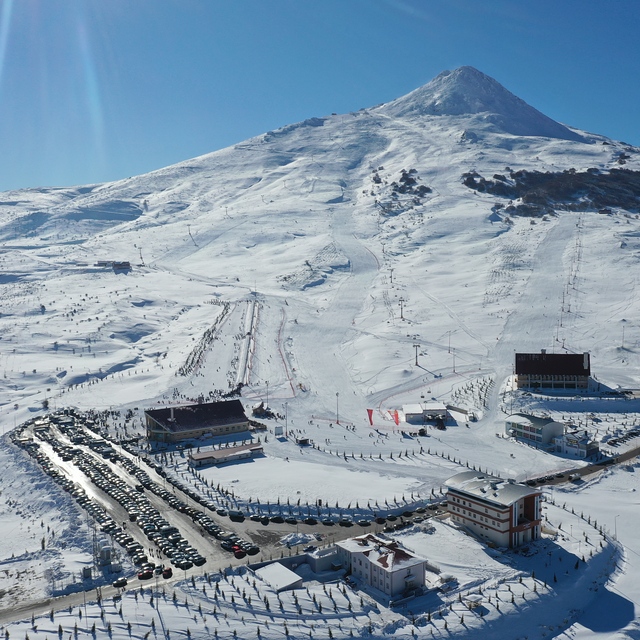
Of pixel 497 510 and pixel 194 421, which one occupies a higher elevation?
pixel 194 421

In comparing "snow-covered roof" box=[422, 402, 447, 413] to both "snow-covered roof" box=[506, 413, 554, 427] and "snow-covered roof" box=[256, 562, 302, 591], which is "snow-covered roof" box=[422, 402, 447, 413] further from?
"snow-covered roof" box=[256, 562, 302, 591]

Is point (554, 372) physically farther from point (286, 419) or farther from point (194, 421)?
point (194, 421)

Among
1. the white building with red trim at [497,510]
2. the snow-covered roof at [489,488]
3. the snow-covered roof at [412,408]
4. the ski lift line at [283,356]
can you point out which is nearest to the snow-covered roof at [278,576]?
the white building with red trim at [497,510]

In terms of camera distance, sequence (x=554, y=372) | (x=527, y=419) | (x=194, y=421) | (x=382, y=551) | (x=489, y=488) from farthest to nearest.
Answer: (x=554, y=372) → (x=527, y=419) → (x=194, y=421) → (x=489, y=488) → (x=382, y=551)

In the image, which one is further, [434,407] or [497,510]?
[434,407]

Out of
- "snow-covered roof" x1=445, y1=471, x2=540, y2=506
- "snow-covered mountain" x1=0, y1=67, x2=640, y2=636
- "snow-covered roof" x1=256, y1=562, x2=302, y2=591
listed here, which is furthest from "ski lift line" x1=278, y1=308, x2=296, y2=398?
"snow-covered roof" x1=256, y1=562, x2=302, y2=591

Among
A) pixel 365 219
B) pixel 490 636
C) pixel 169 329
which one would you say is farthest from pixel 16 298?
pixel 490 636

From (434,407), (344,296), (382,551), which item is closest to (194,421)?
(434,407)
